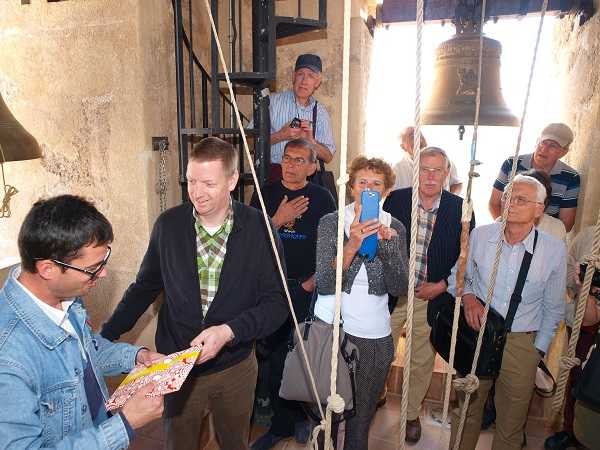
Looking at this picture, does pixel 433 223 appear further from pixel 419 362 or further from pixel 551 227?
pixel 419 362

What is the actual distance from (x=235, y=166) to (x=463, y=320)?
4.12 ft

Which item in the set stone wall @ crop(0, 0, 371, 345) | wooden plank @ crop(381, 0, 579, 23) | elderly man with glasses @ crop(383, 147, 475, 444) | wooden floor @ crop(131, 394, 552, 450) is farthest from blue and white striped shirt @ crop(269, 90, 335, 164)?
wooden floor @ crop(131, 394, 552, 450)

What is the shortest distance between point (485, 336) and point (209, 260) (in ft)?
3.96

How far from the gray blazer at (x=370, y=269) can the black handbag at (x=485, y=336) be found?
1.20 feet

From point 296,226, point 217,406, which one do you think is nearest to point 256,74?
point 296,226

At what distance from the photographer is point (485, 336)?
74.3 inches

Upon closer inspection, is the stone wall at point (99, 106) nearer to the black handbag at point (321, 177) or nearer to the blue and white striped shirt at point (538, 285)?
the black handbag at point (321, 177)

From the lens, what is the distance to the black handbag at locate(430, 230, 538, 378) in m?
1.89

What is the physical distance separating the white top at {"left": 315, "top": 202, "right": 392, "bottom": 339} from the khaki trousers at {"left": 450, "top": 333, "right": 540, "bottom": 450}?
0.52 meters

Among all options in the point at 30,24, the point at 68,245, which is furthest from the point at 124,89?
the point at 68,245

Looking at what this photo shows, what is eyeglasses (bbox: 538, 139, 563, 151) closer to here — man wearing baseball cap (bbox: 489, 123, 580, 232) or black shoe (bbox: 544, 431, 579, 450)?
man wearing baseball cap (bbox: 489, 123, 580, 232)

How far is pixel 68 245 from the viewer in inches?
39.1

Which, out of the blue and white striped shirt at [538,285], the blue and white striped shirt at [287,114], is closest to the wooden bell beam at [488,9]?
the blue and white striped shirt at [287,114]

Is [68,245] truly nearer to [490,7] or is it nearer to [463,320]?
[463,320]
